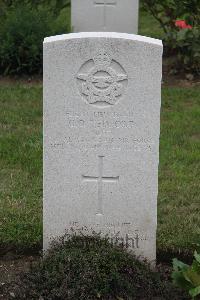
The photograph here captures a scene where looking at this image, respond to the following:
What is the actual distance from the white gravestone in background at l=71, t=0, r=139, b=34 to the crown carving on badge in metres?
5.42

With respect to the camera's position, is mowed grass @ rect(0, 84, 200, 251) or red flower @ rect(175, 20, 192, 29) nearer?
mowed grass @ rect(0, 84, 200, 251)

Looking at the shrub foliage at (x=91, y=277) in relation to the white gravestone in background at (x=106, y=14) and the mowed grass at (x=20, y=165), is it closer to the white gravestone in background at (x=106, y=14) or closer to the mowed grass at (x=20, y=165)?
the mowed grass at (x=20, y=165)

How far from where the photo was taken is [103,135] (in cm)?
405

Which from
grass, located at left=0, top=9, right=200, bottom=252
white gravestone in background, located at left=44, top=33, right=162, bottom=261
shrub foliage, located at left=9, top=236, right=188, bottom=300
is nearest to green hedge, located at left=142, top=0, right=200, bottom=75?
grass, located at left=0, top=9, right=200, bottom=252

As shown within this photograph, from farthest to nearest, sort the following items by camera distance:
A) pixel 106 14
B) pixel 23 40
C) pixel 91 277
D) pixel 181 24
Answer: pixel 106 14 → pixel 181 24 → pixel 23 40 → pixel 91 277

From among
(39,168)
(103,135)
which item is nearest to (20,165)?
(39,168)

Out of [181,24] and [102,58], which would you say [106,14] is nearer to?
[181,24]

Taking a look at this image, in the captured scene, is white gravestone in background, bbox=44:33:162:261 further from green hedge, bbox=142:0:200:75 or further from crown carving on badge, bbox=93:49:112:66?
green hedge, bbox=142:0:200:75

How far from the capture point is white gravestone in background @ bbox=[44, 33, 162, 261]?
3.93 m

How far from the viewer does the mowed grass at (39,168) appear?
4.77 metres

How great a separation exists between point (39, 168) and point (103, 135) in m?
1.86

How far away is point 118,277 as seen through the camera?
3885 mm

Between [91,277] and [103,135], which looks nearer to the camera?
[91,277]

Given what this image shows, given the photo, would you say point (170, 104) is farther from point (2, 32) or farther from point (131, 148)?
point (131, 148)
